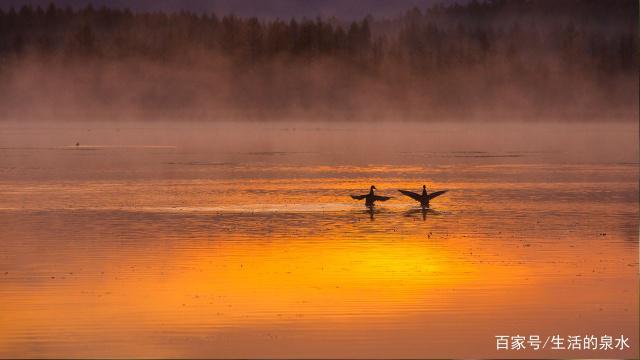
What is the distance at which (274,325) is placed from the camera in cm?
2002

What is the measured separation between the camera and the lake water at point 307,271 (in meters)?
19.2

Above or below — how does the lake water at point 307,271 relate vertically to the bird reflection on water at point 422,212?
below

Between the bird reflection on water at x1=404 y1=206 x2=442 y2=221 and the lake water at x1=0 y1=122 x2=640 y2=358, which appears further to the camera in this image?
the bird reflection on water at x1=404 y1=206 x2=442 y2=221

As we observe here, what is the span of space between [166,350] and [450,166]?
191 feet

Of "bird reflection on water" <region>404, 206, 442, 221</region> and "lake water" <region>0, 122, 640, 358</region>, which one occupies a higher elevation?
"bird reflection on water" <region>404, 206, 442, 221</region>

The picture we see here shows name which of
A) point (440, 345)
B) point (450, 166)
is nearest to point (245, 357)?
point (440, 345)

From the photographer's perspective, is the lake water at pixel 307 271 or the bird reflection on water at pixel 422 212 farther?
the bird reflection on water at pixel 422 212

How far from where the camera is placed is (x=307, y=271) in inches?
1002

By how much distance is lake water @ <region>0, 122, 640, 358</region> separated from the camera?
19.2m

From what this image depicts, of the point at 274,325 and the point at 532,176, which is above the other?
the point at 532,176

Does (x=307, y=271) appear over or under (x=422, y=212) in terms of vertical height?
under

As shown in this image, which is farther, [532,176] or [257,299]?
[532,176]

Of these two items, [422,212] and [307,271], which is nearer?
[307,271]

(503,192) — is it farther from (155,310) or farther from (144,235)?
(155,310)
